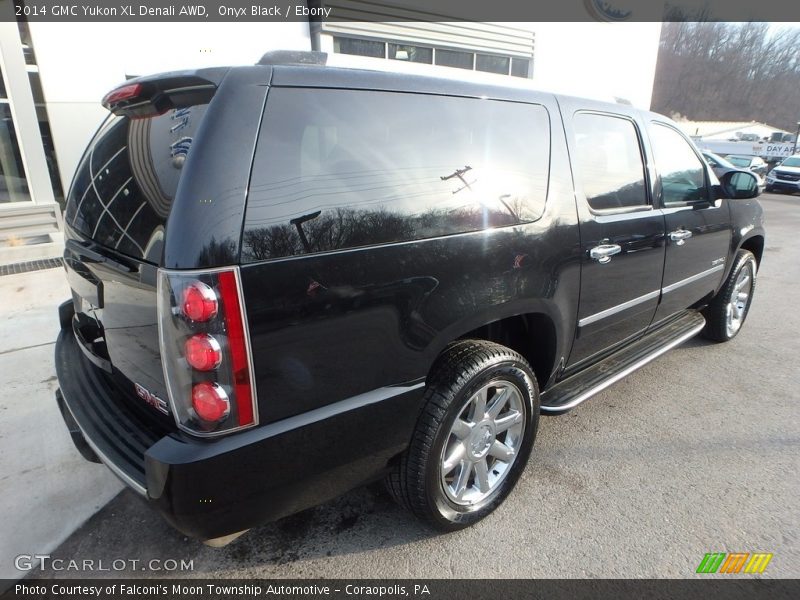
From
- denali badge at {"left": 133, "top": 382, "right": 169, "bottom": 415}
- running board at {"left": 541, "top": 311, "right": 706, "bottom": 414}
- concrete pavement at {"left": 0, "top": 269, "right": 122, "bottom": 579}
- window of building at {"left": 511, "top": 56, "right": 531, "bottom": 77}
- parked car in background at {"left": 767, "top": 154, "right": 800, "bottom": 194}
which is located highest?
window of building at {"left": 511, "top": 56, "right": 531, "bottom": 77}

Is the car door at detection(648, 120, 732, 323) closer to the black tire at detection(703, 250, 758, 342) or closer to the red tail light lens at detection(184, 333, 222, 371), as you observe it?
the black tire at detection(703, 250, 758, 342)

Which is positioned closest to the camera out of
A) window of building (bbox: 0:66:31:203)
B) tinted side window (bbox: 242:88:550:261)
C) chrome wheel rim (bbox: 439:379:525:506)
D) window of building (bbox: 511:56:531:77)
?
tinted side window (bbox: 242:88:550:261)

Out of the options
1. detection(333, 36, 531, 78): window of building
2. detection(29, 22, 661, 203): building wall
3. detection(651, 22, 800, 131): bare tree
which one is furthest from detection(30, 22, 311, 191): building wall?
detection(651, 22, 800, 131): bare tree

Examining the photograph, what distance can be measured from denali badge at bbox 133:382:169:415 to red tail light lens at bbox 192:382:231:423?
24cm

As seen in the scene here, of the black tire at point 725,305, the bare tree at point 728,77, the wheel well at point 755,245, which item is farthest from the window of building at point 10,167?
the bare tree at point 728,77

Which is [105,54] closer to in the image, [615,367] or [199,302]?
[199,302]

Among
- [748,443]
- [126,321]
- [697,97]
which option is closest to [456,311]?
[126,321]

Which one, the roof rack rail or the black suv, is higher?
the roof rack rail

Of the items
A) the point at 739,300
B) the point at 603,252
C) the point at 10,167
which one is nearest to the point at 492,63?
the point at 739,300

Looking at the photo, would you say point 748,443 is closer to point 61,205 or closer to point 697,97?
point 61,205

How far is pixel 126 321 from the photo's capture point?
1854 mm

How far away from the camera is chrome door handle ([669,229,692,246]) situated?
325 cm

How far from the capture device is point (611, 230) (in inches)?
108

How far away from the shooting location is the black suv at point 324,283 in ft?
5.12
